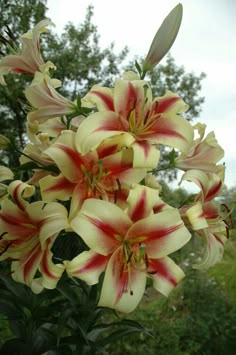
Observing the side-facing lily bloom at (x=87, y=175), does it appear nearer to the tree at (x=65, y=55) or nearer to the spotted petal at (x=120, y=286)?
the spotted petal at (x=120, y=286)

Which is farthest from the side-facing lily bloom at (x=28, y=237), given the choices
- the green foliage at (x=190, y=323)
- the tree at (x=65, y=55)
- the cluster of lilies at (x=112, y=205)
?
the tree at (x=65, y=55)

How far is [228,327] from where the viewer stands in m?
2.40

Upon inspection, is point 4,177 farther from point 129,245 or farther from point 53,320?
point 53,320

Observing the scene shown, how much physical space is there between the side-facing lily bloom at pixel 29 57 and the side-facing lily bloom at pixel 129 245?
1.14 ft

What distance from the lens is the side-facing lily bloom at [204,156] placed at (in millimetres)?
775

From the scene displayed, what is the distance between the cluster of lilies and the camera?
0.62 m

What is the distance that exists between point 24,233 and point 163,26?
43cm

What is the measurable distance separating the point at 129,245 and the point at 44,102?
30 cm

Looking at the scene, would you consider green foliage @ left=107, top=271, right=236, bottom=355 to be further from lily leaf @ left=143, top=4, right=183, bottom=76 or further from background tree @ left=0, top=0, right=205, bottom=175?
background tree @ left=0, top=0, right=205, bottom=175

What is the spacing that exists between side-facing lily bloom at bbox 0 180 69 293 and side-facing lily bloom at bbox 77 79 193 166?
0.15 m

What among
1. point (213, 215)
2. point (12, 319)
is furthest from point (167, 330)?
point (213, 215)

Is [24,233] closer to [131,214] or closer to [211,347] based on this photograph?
[131,214]

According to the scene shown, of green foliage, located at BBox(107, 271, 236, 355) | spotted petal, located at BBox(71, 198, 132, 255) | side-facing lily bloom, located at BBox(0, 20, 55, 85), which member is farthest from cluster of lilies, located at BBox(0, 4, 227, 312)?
green foliage, located at BBox(107, 271, 236, 355)

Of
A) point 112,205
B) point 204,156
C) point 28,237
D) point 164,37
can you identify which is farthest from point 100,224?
point 164,37
